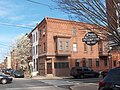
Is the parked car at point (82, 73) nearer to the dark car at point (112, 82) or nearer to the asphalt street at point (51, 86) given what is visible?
the asphalt street at point (51, 86)

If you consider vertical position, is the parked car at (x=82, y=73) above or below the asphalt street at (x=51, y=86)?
above

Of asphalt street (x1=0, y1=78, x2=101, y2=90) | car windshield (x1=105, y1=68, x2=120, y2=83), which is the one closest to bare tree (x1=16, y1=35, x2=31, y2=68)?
asphalt street (x1=0, y1=78, x2=101, y2=90)

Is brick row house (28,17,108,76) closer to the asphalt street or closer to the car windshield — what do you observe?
the asphalt street

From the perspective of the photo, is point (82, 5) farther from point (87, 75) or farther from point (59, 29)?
point (59, 29)

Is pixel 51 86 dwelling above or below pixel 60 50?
below

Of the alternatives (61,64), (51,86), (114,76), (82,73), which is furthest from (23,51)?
(114,76)

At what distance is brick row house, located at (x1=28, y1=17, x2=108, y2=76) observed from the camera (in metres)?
49.5

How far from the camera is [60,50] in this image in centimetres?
4922

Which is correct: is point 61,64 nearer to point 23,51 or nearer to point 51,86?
point 23,51

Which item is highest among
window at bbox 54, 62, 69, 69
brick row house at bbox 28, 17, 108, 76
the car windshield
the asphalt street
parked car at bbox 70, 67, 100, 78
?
brick row house at bbox 28, 17, 108, 76

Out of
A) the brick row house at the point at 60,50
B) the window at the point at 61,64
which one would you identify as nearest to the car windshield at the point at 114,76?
the brick row house at the point at 60,50

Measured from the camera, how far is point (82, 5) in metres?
13.5

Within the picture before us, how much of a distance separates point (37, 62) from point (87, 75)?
1572cm

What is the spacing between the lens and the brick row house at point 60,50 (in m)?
49.5
